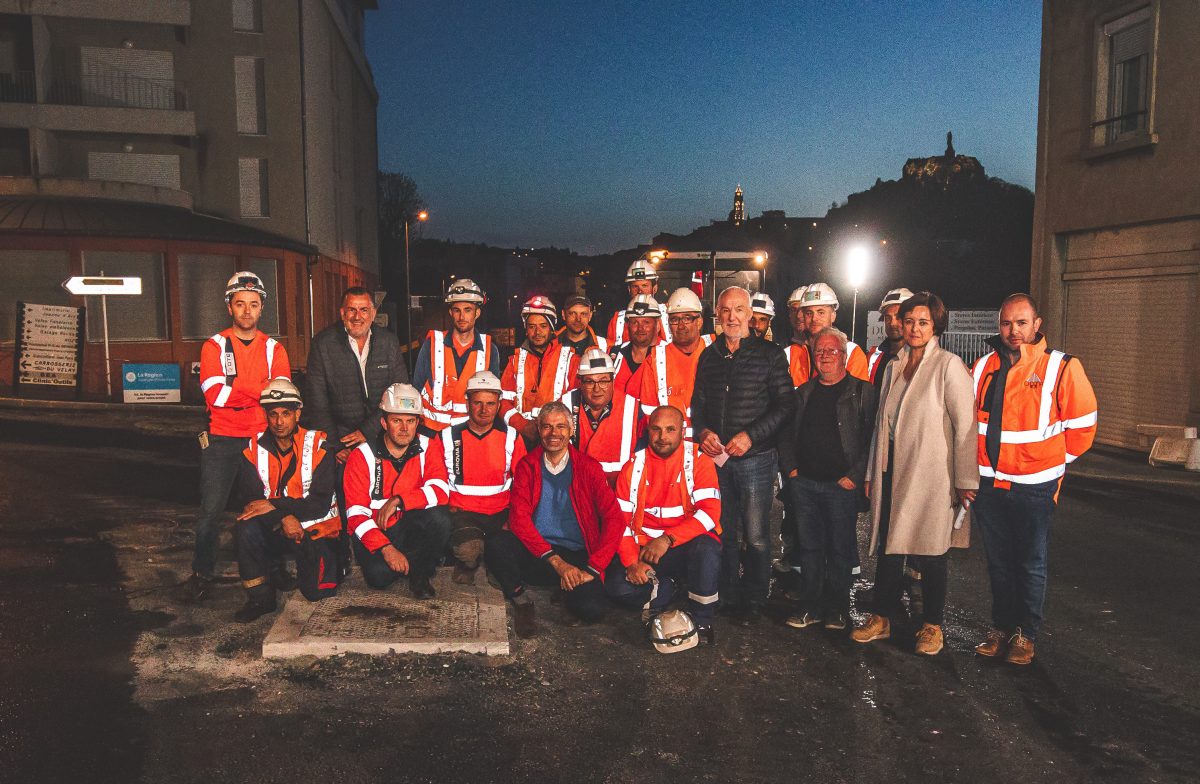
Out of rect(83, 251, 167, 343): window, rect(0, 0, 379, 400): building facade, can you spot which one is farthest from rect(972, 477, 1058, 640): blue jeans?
rect(83, 251, 167, 343): window

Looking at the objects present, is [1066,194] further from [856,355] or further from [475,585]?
[475,585]

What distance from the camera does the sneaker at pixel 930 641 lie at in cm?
503

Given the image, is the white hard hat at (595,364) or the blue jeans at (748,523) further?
the white hard hat at (595,364)

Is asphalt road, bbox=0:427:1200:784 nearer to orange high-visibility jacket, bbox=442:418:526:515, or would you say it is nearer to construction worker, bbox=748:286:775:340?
orange high-visibility jacket, bbox=442:418:526:515

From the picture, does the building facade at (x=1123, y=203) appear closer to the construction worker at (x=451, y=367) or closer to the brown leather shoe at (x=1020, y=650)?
the brown leather shoe at (x=1020, y=650)

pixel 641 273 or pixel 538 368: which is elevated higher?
pixel 641 273

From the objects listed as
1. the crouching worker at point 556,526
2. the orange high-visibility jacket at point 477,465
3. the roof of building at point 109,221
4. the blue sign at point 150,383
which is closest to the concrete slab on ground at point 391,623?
the crouching worker at point 556,526

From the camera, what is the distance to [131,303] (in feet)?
80.4

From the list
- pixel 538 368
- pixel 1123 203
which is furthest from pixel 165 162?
pixel 1123 203

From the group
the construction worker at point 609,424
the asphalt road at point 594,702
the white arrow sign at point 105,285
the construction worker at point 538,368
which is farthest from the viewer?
the white arrow sign at point 105,285

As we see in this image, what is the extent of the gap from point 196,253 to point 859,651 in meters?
25.0

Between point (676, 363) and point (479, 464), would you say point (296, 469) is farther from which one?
point (676, 363)

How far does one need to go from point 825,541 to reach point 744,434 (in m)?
0.89

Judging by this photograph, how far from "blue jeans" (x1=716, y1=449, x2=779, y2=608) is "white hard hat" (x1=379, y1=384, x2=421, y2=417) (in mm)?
2205
